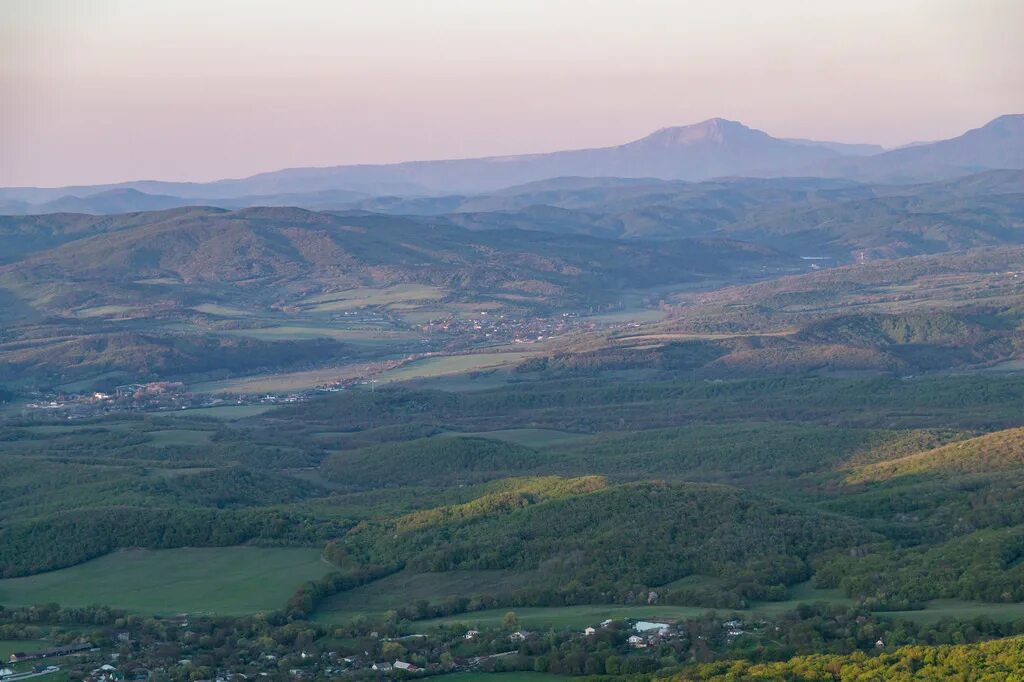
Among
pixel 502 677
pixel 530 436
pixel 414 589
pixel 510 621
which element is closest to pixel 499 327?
pixel 530 436

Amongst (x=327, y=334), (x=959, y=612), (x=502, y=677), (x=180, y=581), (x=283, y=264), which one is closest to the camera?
(x=502, y=677)

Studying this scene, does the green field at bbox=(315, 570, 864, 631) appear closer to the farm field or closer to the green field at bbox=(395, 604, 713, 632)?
the green field at bbox=(395, 604, 713, 632)

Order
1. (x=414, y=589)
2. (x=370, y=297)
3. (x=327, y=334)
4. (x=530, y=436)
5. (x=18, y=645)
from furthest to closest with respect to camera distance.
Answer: (x=370, y=297)
(x=327, y=334)
(x=530, y=436)
(x=414, y=589)
(x=18, y=645)

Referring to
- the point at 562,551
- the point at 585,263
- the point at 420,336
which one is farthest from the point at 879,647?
the point at 585,263

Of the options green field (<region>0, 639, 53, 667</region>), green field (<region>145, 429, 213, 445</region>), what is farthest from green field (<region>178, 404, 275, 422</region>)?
green field (<region>0, 639, 53, 667</region>)

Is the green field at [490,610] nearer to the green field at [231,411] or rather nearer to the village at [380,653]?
the village at [380,653]

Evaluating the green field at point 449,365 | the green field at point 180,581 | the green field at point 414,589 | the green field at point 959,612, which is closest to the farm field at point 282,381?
the green field at point 449,365

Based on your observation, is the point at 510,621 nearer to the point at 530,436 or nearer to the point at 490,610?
the point at 490,610
